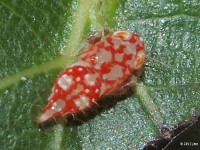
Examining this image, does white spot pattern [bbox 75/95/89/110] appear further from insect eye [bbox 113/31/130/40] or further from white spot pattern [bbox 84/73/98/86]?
insect eye [bbox 113/31/130/40]

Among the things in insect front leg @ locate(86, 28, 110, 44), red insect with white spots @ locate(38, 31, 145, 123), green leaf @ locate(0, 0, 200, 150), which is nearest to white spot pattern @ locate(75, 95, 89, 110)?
red insect with white spots @ locate(38, 31, 145, 123)

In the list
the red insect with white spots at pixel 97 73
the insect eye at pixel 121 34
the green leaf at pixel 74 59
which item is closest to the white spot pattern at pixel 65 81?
the red insect with white spots at pixel 97 73

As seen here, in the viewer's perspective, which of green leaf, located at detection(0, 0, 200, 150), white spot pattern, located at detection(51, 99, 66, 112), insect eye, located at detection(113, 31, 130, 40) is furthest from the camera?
insect eye, located at detection(113, 31, 130, 40)

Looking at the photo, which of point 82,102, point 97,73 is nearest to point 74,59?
point 97,73

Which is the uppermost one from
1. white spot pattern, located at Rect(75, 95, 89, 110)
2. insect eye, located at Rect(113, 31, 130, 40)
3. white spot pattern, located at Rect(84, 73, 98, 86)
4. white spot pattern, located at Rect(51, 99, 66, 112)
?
insect eye, located at Rect(113, 31, 130, 40)

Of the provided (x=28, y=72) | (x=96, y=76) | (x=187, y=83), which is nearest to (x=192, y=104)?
(x=187, y=83)

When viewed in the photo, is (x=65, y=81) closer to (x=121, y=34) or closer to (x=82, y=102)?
(x=82, y=102)
